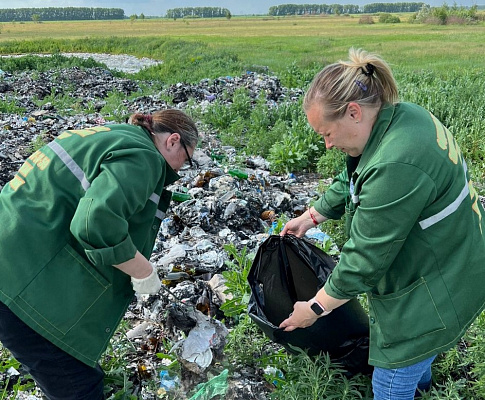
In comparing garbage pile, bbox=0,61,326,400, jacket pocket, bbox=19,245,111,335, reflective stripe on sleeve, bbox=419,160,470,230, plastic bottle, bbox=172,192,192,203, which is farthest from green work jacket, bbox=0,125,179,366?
plastic bottle, bbox=172,192,192,203

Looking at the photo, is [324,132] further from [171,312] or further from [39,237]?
[171,312]

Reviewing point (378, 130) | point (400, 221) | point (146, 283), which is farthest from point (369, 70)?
point (146, 283)

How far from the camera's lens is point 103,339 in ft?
6.34

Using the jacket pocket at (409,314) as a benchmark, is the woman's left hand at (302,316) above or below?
→ below

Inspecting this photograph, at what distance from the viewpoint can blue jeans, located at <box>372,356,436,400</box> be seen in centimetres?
180

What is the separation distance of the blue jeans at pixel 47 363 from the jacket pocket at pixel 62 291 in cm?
11

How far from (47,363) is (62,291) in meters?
0.34

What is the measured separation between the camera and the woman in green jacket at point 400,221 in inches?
59.0

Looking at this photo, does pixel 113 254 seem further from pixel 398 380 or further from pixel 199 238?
pixel 199 238

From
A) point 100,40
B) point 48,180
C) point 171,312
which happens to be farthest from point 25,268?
point 100,40

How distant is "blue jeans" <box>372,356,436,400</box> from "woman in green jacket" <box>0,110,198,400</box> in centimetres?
108

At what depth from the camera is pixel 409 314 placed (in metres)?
1.70

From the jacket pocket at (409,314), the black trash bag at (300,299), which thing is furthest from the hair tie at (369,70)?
the black trash bag at (300,299)

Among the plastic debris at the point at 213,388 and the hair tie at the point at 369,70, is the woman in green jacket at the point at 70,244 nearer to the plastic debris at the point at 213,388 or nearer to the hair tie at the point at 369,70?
the plastic debris at the point at 213,388
